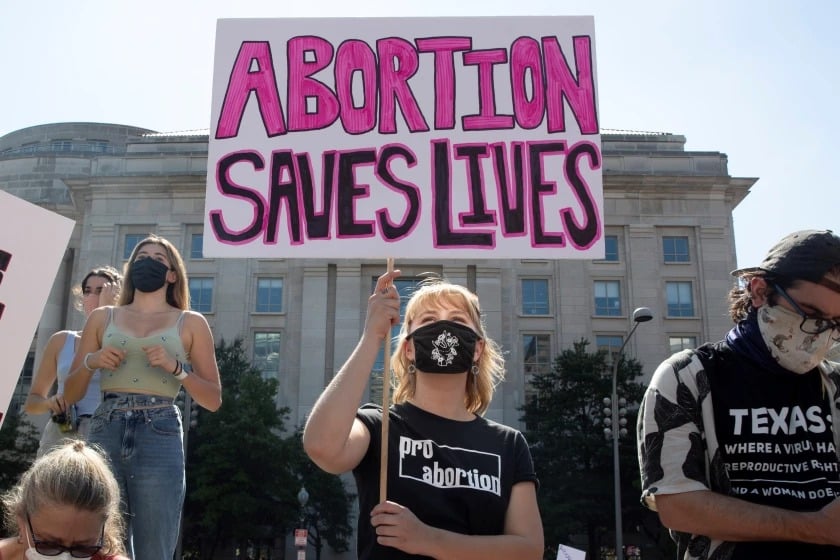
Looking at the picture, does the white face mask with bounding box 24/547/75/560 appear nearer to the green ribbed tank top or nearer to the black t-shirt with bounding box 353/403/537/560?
the black t-shirt with bounding box 353/403/537/560

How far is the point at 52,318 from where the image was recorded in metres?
47.3

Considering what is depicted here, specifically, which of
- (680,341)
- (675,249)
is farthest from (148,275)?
(675,249)

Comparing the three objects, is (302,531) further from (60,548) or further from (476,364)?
(60,548)

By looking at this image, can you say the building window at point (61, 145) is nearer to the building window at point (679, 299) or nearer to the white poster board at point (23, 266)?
the building window at point (679, 299)

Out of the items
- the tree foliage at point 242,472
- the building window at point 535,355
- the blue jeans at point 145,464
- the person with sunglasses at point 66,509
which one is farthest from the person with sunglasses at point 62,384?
the building window at point 535,355

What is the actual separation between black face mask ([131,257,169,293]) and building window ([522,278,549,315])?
4144 cm

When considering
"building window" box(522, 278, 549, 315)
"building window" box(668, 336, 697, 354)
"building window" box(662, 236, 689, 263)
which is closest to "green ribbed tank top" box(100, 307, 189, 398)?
"building window" box(522, 278, 549, 315)

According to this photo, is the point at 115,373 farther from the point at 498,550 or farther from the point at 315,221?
the point at 498,550

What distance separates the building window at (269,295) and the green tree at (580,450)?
14451 millimetres

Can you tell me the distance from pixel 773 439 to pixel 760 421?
73mm

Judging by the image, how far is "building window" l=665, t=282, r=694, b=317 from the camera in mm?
45406

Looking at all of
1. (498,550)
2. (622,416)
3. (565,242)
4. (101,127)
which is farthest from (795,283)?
(101,127)

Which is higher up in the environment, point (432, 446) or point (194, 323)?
point (194, 323)

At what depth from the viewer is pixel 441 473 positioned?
3.07 metres
